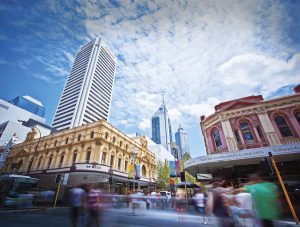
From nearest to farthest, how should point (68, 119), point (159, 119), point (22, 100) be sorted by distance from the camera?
point (68, 119)
point (22, 100)
point (159, 119)

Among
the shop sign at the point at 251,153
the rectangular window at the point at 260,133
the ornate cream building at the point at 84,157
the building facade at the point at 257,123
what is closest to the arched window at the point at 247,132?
the building facade at the point at 257,123

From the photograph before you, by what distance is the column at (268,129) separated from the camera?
1465 centimetres

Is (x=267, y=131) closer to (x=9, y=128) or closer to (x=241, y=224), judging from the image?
(x=241, y=224)

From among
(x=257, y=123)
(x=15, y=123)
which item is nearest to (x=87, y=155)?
(x=257, y=123)

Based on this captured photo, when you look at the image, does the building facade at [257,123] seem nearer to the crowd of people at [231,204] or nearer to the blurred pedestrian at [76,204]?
the crowd of people at [231,204]

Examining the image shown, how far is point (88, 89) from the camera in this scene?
3248 inches

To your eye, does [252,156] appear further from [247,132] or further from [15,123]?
[15,123]

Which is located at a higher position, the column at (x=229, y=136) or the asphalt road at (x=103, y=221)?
the column at (x=229, y=136)

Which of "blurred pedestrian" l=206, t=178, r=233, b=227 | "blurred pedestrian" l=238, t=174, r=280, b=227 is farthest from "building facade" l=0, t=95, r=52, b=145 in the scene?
"blurred pedestrian" l=238, t=174, r=280, b=227

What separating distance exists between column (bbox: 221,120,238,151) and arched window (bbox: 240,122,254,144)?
1.19m

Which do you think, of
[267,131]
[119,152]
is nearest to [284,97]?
[267,131]

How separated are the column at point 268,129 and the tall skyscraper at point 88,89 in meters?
71.8

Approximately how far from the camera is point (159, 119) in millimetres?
170250

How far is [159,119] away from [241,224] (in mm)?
163134
